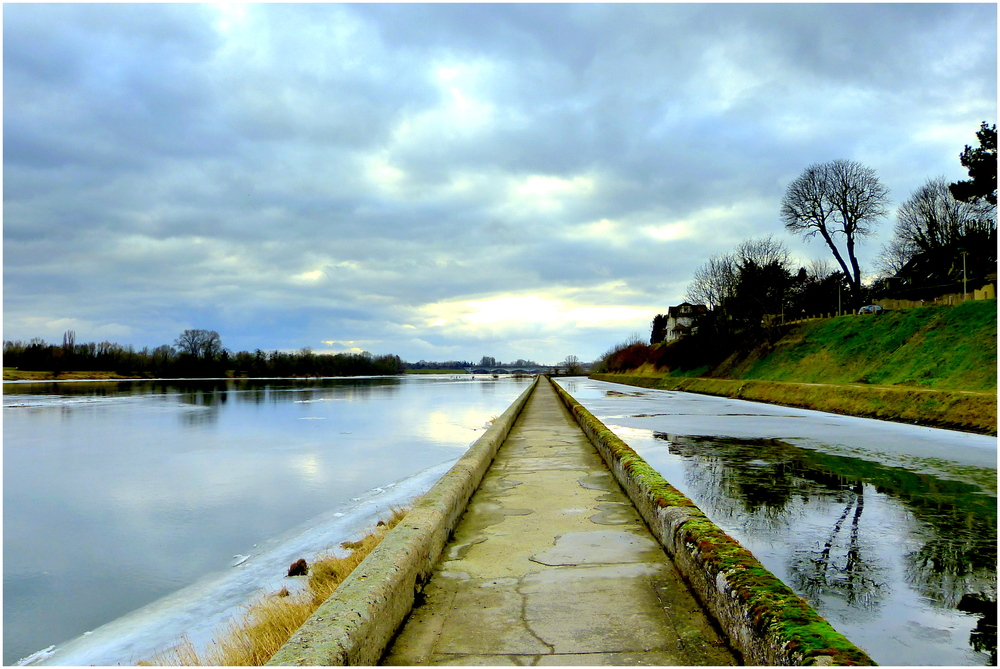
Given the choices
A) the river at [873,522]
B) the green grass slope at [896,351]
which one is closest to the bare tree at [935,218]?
the green grass slope at [896,351]

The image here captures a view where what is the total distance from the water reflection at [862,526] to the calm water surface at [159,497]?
6.00 metres

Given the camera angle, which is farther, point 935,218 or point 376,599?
point 935,218

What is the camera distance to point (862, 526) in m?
6.94

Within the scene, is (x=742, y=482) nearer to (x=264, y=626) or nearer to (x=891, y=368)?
(x=264, y=626)

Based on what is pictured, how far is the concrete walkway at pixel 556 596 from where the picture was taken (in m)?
3.28

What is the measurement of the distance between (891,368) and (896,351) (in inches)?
102

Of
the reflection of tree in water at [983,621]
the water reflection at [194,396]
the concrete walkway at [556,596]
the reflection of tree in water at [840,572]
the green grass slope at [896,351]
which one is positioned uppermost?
the green grass slope at [896,351]

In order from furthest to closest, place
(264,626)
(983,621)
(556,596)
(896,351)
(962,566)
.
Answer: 1. (896,351)
2. (962,566)
3. (264,626)
4. (983,621)
5. (556,596)

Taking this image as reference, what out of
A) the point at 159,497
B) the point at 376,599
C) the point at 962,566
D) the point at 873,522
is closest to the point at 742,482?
the point at 873,522

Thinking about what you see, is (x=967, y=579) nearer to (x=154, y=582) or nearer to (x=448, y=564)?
(x=448, y=564)

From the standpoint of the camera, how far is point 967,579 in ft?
17.2

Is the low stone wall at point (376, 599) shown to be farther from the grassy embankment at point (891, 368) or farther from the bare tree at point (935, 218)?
the bare tree at point (935, 218)

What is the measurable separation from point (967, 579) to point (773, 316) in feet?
162

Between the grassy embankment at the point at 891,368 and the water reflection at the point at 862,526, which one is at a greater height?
the grassy embankment at the point at 891,368
